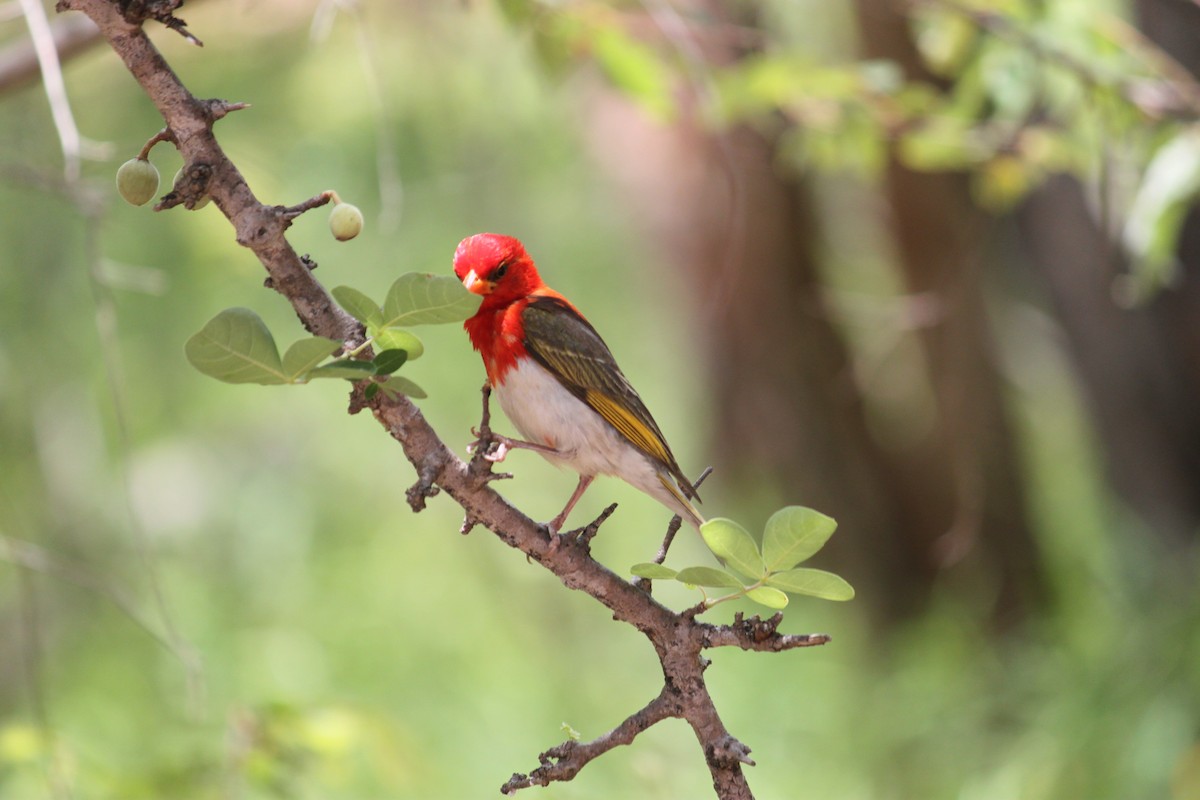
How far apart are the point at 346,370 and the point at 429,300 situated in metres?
0.10

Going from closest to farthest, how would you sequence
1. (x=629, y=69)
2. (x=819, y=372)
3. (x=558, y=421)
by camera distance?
(x=558, y=421), (x=629, y=69), (x=819, y=372)

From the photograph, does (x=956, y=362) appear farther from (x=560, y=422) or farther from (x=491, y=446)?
(x=491, y=446)

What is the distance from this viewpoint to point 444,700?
5.34m

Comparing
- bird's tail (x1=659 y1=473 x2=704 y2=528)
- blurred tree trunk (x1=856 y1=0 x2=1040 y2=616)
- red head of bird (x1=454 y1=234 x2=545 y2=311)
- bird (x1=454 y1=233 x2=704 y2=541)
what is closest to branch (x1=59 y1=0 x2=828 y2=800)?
red head of bird (x1=454 y1=234 x2=545 y2=311)

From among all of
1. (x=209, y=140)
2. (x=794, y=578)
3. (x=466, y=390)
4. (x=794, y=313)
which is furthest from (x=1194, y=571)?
(x=209, y=140)

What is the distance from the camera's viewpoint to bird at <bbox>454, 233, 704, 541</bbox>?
208cm

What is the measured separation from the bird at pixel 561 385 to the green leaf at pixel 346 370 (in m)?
0.97

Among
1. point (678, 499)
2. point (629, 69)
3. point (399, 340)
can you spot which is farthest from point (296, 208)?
point (629, 69)

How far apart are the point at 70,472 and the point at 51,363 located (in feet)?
2.00

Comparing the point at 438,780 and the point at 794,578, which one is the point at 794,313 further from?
the point at 794,578

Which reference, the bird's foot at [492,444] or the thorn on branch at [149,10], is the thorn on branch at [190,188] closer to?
the thorn on branch at [149,10]

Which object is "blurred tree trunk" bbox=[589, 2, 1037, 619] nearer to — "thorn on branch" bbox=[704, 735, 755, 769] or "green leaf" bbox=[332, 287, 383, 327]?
"thorn on branch" bbox=[704, 735, 755, 769]

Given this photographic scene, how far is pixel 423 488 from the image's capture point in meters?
1.18

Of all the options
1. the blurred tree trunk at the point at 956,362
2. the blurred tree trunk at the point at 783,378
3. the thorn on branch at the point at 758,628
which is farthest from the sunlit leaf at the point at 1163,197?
the blurred tree trunk at the point at 783,378
